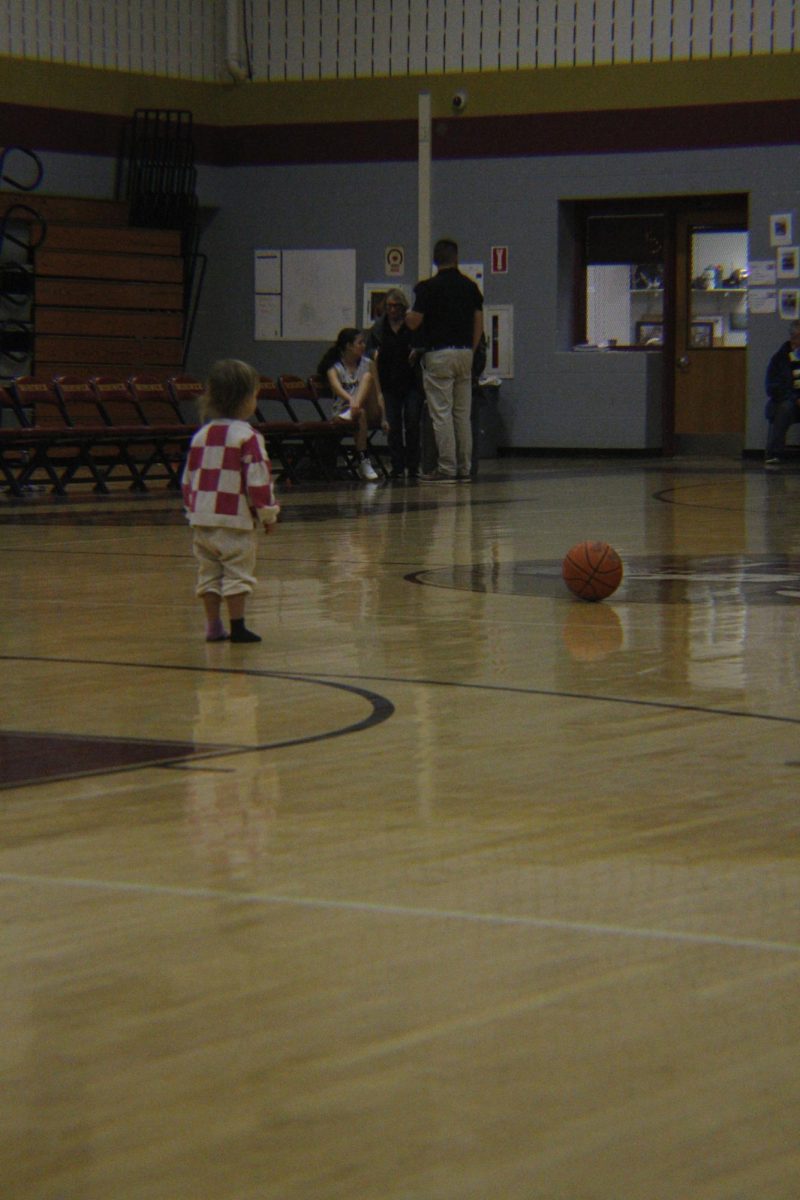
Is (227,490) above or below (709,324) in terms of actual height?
below

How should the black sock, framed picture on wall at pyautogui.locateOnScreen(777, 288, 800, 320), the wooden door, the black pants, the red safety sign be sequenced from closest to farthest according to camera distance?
the black sock
the black pants
framed picture on wall at pyautogui.locateOnScreen(777, 288, 800, 320)
the wooden door
the red safety sign

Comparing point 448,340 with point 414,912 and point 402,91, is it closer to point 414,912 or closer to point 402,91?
point 402,91

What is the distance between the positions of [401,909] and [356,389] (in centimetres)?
1348

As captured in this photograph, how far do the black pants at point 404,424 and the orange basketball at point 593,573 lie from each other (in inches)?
358

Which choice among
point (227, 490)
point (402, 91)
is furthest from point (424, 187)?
point (227, 490)

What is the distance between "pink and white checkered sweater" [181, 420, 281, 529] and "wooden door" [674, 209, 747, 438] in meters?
15.5

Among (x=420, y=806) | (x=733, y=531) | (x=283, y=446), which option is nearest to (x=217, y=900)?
(x=420, y=806)

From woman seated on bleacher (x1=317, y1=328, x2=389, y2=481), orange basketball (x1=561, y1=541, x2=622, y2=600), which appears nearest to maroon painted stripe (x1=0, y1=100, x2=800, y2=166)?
woman seated on bleacher (x1=317, y1=328, x2=389, y2=481)

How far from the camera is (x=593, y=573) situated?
328 inches

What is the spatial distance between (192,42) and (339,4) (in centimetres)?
172

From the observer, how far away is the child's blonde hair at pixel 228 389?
712 cm

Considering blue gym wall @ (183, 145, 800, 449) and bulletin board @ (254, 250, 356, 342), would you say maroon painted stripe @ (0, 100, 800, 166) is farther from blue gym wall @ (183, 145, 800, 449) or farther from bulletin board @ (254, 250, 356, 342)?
bulletin board @ (254, 250, 356, 342)

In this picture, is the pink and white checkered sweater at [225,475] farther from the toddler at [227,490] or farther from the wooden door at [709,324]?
the wooden door at [709,324]

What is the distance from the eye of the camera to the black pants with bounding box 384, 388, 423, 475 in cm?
1741
